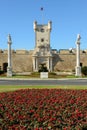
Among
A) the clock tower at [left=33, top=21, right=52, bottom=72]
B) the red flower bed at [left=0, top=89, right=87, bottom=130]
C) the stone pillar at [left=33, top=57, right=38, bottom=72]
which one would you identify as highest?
the clock tower at [left=33, top=21, right=52, bottom=72]

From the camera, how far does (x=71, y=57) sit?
8256 cm

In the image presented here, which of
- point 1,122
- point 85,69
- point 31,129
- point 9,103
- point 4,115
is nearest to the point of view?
point 31,129

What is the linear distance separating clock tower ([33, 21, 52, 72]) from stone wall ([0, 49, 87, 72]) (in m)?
2.64

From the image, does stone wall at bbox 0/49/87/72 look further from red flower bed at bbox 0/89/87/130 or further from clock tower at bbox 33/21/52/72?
red flower bed at bbox 0/89/87/130

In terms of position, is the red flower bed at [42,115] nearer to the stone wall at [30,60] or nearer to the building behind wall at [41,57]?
the building behind wall at [41,57]

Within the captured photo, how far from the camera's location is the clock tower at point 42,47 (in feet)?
251

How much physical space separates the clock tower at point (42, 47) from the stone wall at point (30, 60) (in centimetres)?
264

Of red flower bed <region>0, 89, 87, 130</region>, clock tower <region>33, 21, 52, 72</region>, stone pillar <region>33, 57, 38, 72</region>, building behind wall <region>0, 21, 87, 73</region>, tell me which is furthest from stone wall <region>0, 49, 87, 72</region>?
red flower bed <region>0, 89, 87, 130</region>

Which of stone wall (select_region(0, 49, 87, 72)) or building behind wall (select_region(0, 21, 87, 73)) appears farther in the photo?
stone wall (select_region(0, 49, 87, 72))

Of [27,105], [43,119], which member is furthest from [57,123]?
[27,105]

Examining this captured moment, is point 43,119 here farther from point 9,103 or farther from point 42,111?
point 9,103

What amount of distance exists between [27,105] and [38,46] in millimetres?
69766

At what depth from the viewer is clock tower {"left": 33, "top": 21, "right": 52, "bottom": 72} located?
76.7m

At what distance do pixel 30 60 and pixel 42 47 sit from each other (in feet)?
15.9
